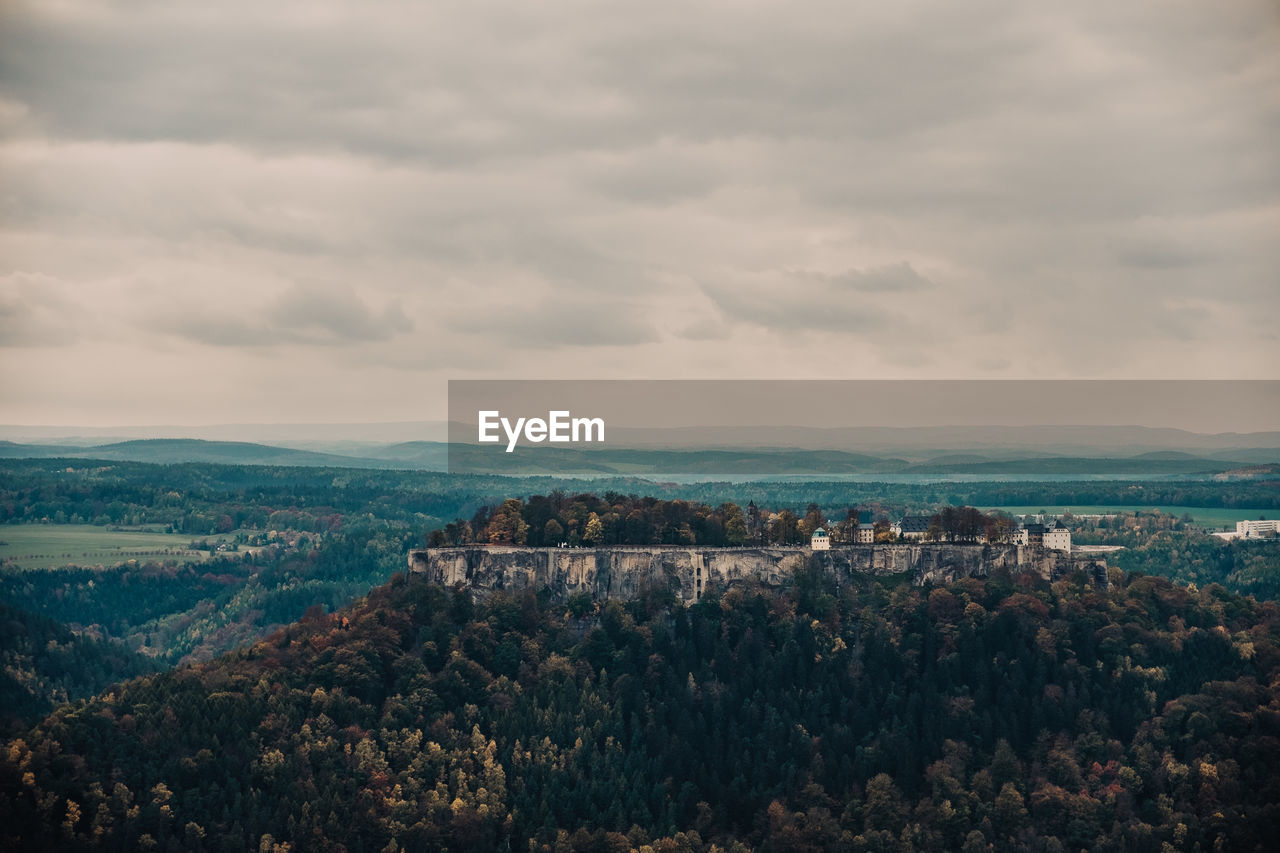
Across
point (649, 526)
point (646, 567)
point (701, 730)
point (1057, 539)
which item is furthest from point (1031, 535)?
point (701, 730)

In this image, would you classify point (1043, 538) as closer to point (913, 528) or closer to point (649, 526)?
point (913, 528)

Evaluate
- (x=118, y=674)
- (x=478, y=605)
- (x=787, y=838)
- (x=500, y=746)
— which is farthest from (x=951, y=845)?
(x=118, y=674)

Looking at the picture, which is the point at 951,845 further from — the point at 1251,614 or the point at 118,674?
the point at 118,674

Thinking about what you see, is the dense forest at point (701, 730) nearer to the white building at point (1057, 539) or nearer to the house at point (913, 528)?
the house at point (913, 528)

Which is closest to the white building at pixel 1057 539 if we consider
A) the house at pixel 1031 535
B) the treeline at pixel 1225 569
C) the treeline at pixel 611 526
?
the house at pixel 1031 535

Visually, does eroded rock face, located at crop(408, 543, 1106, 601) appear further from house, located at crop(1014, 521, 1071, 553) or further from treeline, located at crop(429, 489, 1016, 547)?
house, located at crop(1014, 521, 1071, 553)

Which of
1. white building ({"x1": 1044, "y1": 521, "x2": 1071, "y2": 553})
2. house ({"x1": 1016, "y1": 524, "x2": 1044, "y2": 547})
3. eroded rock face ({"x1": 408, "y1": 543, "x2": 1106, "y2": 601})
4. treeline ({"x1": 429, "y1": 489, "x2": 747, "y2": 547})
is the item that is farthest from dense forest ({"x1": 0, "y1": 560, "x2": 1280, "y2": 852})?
white building ({"x1": 1044, "y1": 521, "x2": 1071, "y2": 553})
